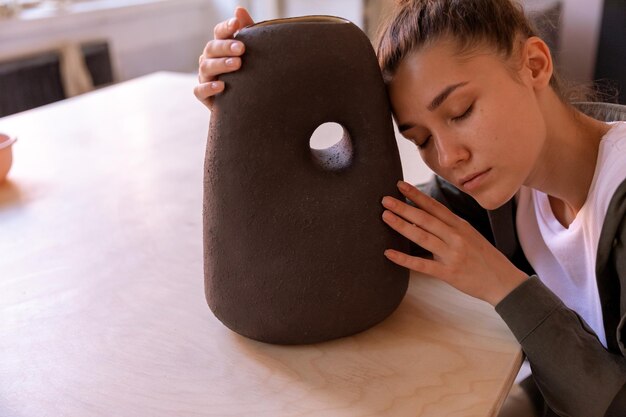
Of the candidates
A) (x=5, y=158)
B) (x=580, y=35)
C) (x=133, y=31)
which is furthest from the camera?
(x=133, y=31)

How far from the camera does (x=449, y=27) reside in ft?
2.30

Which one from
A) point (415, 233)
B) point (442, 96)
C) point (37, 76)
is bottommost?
point (37, 76)

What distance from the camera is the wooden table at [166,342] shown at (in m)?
0.59

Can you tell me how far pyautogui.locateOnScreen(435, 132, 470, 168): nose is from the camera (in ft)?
2.28

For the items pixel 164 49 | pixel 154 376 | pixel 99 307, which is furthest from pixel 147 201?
pixel 164 49

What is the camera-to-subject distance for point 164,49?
3.11m

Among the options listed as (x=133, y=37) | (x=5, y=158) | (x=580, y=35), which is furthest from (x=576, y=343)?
(x=133, y=37)

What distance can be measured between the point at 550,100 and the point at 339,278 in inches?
15.5

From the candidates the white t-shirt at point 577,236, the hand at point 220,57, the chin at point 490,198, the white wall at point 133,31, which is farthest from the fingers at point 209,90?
the white wall at point 133,31

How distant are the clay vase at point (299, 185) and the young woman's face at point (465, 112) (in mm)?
69

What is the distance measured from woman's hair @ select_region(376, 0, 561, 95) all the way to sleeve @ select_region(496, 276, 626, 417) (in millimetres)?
277

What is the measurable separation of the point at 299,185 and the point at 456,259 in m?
0.19

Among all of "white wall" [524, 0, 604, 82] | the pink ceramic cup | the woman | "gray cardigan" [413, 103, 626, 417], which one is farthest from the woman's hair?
"white wall" [524, 0, 604, 82]

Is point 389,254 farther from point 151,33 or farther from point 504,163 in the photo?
point 151,33
